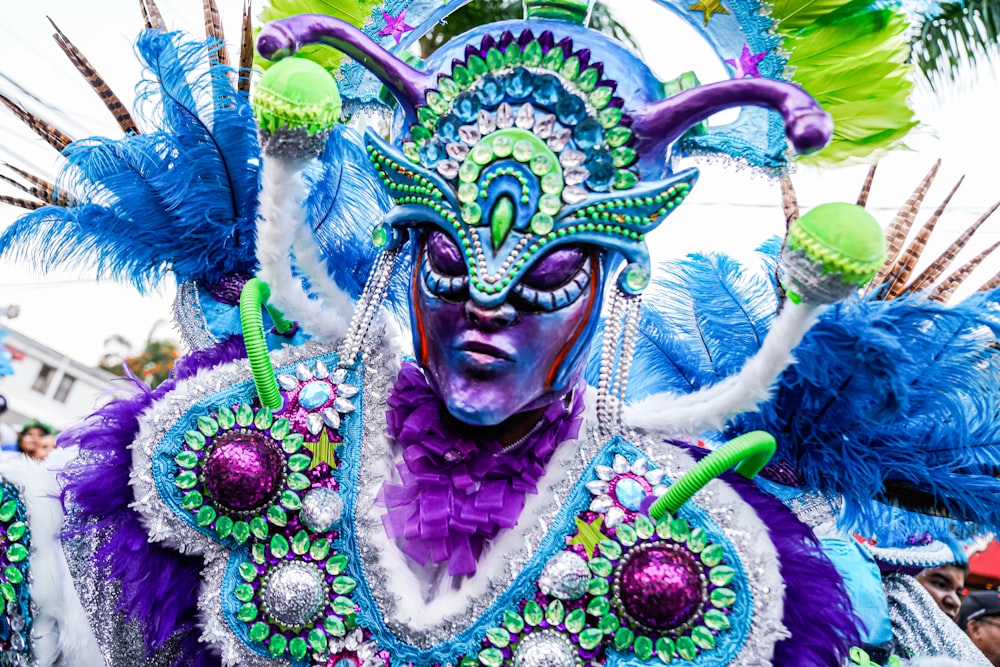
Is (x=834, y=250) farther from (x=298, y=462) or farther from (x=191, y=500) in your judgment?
(x=191, y=500)

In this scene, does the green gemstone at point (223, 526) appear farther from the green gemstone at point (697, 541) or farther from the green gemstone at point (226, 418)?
the green gemstone at point (697, 541)

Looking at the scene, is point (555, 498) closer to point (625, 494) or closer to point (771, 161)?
point (625, 494)

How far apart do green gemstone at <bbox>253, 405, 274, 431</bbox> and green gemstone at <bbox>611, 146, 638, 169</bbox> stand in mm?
738

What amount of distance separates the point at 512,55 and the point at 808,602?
1.02 m

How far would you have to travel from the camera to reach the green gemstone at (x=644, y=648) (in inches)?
61.5

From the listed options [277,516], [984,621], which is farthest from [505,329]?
[984,621]

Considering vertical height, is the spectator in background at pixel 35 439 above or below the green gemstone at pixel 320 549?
below

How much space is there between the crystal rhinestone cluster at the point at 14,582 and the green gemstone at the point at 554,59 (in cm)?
120

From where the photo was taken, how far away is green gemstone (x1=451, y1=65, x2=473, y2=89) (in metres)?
1.64

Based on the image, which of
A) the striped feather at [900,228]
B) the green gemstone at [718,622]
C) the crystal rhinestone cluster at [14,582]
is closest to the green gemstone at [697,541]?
the green gemstone at [718,622]

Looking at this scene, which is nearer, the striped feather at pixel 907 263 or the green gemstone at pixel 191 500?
the green gemstone at pixel 191 500

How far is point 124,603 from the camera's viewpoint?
66.2 inches

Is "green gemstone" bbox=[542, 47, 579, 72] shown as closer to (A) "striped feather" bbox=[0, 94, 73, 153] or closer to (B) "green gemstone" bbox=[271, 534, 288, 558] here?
(B) "green gemstone" bbox=[271, 534, 288, 558]

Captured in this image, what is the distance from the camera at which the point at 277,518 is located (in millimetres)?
1668
